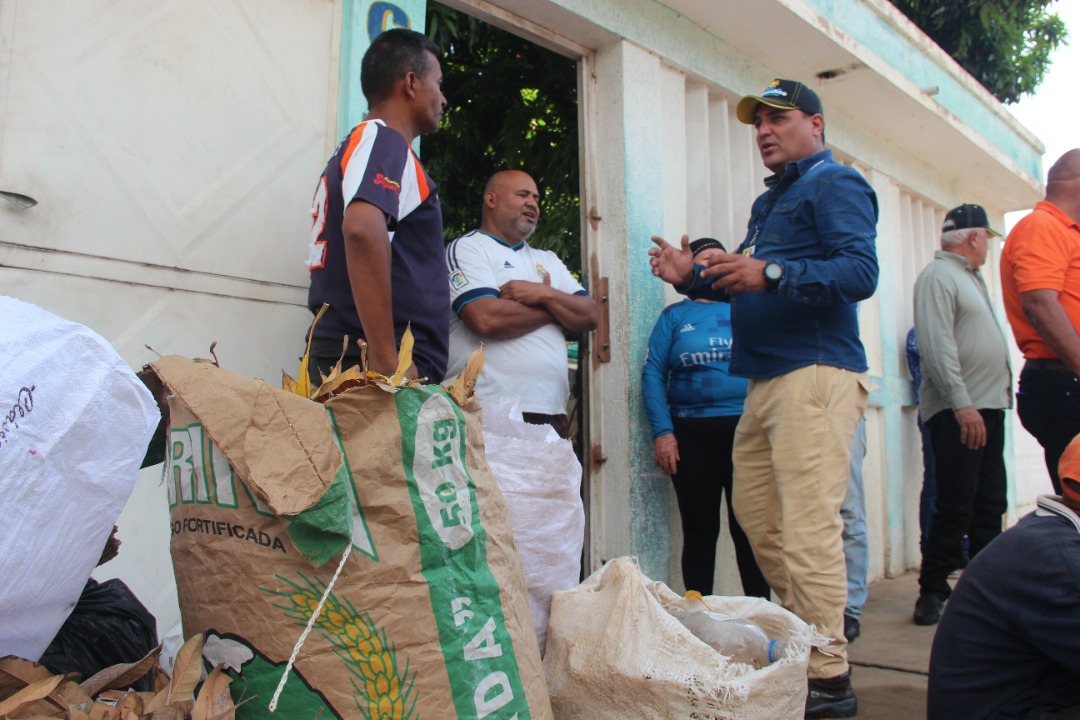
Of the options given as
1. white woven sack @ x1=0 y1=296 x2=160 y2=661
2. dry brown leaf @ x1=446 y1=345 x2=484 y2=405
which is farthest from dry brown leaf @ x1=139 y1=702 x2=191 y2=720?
dry brown leaf @ x1=446 y1=345 x2=484 y2=405

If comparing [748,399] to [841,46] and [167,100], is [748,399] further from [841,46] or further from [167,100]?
[841,46]

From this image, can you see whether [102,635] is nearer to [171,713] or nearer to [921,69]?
[171,713]

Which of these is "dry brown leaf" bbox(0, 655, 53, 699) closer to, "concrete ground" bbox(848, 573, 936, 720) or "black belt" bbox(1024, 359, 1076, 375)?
"concrete ground" bbox(848, 573, 936, 720)

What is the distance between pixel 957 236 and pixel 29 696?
486 cm

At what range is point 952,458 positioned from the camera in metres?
4.15

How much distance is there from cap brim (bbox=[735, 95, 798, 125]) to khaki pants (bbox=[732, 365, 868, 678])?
984 mm

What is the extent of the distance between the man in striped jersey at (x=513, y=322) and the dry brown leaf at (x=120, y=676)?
1593mm

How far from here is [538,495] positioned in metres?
1.95

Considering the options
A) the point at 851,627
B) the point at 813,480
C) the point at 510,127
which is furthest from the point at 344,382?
the point at 510,127

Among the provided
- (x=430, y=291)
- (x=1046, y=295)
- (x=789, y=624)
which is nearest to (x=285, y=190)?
(x=430, y=291)

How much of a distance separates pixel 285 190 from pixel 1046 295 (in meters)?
2.99

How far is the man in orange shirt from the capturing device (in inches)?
133

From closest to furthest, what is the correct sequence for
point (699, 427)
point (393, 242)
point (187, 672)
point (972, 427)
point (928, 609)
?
1. point (187, 672)
2. point (393, 242)
3. point (699, 427)
4. point (972, 427)
5. point (928, 609)

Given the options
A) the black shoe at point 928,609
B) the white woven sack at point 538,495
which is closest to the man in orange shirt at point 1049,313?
the black shoe at point 928,609
